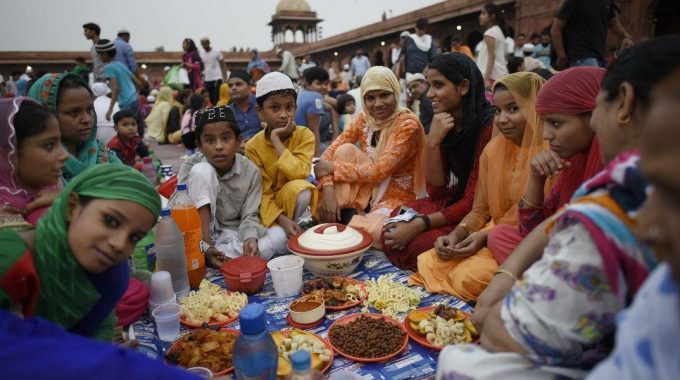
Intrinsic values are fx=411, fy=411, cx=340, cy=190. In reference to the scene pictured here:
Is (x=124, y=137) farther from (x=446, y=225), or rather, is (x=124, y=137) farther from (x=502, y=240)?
(x=502, y=240)

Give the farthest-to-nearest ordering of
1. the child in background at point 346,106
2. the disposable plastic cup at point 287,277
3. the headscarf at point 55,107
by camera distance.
Result: 1. the child in background at point 346,106
2. the headscarf at point 55,107
3. the disposable plastic cup at point 287,277

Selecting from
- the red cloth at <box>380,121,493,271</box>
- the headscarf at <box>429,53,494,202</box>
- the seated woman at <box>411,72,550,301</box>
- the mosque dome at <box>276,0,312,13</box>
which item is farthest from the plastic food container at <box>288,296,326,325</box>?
the mosque dome at <box>276,0,312,13</box>

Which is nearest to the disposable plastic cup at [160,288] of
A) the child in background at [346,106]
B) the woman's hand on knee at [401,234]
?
the woman's hand on knee at [401,234]

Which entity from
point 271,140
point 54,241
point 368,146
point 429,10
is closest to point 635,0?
point 429,10

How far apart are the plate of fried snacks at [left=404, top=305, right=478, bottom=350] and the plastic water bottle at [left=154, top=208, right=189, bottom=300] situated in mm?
1295

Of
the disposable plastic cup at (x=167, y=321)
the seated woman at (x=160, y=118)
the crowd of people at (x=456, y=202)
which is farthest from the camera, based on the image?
the seated woman at (x=160, y=118)

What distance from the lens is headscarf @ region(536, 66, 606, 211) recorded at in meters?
1.77

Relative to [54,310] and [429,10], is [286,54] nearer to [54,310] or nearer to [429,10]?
[429,10]

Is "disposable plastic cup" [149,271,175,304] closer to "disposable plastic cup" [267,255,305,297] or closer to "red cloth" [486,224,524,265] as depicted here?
"disposable plastic cup" [267,255,305,297]

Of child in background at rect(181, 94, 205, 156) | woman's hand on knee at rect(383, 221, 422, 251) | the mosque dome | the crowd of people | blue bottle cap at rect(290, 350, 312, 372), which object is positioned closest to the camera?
the crowd of people

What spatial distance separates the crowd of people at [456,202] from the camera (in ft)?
3.03

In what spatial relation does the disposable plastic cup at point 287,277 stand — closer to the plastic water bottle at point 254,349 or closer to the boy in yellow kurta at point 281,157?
the boy in yellow kurta at point 281,157

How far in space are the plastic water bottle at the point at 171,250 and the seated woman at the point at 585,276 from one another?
5.38 ft

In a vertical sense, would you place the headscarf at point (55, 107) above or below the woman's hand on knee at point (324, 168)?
above
